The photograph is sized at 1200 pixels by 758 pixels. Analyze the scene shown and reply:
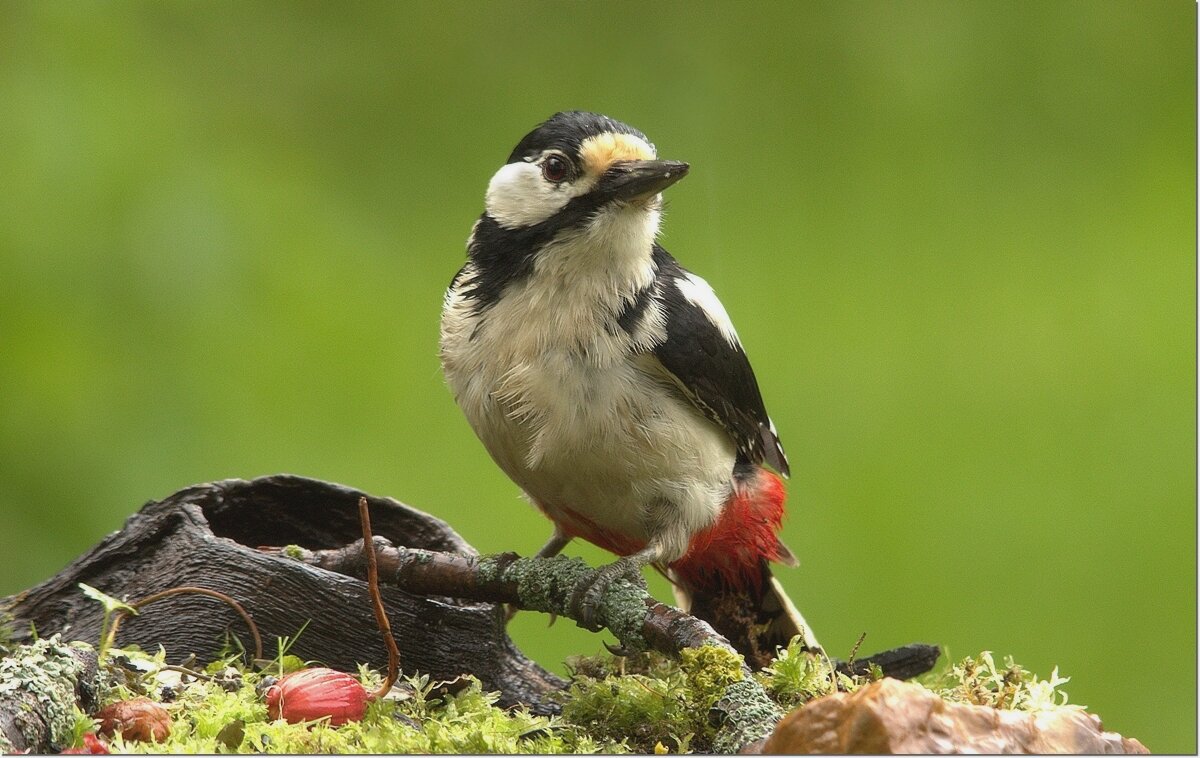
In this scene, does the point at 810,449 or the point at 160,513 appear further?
the point at 810,449

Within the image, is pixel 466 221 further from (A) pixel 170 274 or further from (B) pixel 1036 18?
(B) pixel 1036 18

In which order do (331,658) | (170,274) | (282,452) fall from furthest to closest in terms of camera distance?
(282,452), (170,274), (331,658)

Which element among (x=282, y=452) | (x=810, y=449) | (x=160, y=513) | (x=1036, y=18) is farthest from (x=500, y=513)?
(x=1036, y=18)

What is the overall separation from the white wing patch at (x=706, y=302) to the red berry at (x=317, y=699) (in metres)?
1.24

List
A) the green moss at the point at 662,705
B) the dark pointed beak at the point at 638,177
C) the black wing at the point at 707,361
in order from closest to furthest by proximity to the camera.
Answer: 1. the green moss at the point at 662,705
2. the dark pointed beak at the point at 638,177
3. the black wing at the point at 707,361

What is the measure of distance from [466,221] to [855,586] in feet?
7.17

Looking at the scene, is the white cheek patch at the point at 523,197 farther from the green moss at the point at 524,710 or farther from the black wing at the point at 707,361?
the green moss at the point at 524,710

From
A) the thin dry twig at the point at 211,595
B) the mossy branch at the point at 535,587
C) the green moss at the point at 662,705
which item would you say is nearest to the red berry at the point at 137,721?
the thin dry twig at the point at 211,595

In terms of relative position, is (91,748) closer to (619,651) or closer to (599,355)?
(619,651)

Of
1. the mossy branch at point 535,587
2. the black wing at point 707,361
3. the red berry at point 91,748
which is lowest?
the red berry at point 91,748

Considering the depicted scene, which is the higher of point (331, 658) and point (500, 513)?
point (500, 513)

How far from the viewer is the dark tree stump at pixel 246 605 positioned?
97.0 inches

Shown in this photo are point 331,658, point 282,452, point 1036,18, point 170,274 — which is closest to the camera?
point 331,658

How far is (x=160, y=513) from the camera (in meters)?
2.60
